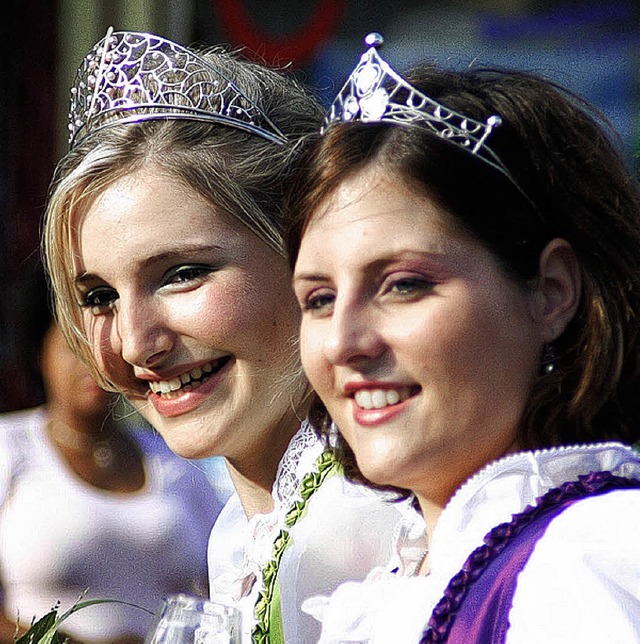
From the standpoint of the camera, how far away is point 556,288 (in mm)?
1283

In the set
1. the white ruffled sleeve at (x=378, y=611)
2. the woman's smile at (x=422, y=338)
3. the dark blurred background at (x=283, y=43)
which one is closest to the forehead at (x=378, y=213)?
the woman's smile at (x=422, y=338)

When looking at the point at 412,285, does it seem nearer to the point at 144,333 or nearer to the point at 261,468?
the point at 144,333

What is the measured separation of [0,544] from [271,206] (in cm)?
138

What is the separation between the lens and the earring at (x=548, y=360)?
1280 millimetres

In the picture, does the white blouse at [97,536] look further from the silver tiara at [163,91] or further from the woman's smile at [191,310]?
the silver tiara at [163,91]

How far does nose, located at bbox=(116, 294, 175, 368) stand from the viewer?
66.6 inches

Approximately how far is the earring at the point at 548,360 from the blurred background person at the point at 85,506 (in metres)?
1.03

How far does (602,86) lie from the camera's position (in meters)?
3.69

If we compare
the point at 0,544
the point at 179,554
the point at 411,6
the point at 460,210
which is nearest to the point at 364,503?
the point at 460,210

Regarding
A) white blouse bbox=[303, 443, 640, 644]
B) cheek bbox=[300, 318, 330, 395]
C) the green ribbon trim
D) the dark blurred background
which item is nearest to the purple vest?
white blouse bbox=[303, 443, 640, 644]

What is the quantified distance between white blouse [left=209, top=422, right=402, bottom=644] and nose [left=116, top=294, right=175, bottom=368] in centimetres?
25

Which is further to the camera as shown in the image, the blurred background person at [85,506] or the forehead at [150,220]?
the blurred background person at [85,506]

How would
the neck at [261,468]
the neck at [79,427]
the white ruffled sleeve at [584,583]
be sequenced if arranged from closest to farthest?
the white ruffled sleeve at [584,583], the neck at [261,468], the neck at [79,427]

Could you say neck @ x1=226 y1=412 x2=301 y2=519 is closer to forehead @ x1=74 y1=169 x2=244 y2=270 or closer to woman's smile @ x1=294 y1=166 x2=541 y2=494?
forehead @ x1=74 y1=169 x2=244 y2=270
